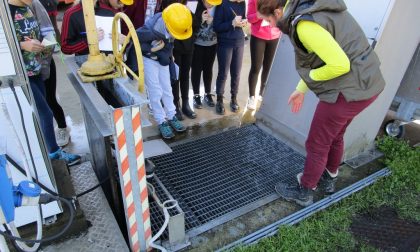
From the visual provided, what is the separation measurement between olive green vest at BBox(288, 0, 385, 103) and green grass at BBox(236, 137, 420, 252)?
1115 mm

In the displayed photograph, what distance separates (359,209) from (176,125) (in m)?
2.26

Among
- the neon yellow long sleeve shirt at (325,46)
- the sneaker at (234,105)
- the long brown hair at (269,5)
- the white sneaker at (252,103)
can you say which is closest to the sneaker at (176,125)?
the sneaker at (234,105)

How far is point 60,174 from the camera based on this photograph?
2.57 metres

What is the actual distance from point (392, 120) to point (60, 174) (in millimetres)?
3975

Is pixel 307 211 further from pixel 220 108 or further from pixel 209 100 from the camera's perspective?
pixel 209 100

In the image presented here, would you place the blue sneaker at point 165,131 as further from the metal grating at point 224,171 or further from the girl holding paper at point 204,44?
the girl holding paper at point 204,44

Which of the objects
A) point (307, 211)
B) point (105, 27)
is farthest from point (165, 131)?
point (307, 211)

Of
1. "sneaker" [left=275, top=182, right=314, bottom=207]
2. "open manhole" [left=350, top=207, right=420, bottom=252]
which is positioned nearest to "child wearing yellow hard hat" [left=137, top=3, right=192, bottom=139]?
"sneaker" [left=275, top=182, right=314, bottom=207]

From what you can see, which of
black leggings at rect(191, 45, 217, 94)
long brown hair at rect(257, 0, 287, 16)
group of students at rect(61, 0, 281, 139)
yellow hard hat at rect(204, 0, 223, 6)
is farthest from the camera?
black leggings at rect(191, 45, 217, 94)

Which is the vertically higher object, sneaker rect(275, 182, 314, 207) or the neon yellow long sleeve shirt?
the neon yellow long sleeve shirt

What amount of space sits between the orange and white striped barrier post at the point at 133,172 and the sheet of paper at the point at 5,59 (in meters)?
0.67

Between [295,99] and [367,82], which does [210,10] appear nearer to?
[295,99]

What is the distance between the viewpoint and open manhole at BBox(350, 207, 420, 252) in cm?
263

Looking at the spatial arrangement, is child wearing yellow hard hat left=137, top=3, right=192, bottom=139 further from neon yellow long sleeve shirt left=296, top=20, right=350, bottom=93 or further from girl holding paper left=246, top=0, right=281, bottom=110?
neon yellow long sleeve shirt left=296, top=20, right=350, bottom=93
